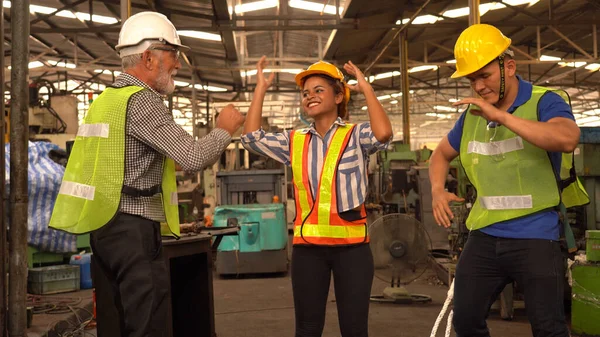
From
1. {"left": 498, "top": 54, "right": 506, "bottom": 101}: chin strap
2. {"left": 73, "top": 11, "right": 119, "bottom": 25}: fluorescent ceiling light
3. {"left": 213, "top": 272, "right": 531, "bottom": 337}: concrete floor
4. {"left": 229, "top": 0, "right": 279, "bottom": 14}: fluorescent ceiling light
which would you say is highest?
{"left": 73, "top": 11, "right": 119, "bottom": 25}: fluorescent ceiling light

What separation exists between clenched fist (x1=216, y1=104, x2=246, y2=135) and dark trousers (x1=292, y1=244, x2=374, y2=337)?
61 cm

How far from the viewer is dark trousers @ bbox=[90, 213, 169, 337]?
9.41 feet

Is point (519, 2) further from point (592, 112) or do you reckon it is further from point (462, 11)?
point (592, 112)

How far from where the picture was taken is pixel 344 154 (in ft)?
10.7

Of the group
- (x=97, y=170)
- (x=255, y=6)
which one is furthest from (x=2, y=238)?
(x=255, y=6)

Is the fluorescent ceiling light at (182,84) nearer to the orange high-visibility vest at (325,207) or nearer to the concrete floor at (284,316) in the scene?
the concrete floor at (284,316)

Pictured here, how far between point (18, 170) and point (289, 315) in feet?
9.24

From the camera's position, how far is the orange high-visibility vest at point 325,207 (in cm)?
317

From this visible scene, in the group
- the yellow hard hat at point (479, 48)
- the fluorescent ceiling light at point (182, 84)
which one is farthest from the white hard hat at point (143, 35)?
the fluorescent ceiling light at point (182, 84)

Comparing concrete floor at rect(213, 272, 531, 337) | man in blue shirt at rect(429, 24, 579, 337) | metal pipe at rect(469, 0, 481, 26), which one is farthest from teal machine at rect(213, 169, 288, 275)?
man in blue shirt at rect(429, 24, 579, 337)

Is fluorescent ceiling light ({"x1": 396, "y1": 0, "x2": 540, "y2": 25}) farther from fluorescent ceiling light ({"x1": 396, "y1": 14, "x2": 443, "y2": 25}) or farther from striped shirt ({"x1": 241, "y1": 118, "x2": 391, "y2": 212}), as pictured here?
striped shirt ({"x1": 241, "y1": 118, "x2": 391, "y2": 212})

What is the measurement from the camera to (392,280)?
730 cm

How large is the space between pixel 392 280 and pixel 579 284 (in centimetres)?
215

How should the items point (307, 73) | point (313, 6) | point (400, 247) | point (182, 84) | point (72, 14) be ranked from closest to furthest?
1. point (307, 73)
2. point (400, 247)
3. point (313, 6)
4. point (72, 14)
5. point (182, 84)
